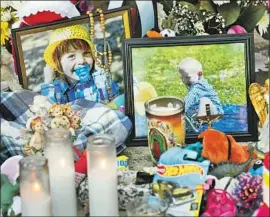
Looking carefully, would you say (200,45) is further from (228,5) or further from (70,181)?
(70,181)

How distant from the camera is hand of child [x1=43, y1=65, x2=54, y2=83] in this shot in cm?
161

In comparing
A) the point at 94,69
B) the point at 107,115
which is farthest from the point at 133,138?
the point at 94,69

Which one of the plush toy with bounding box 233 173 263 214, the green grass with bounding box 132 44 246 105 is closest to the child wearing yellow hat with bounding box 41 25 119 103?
the green grass with bounding box 132 44 246 105

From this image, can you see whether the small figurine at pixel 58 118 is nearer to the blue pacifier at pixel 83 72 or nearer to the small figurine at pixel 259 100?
the blue pacifier at pixel 83 72

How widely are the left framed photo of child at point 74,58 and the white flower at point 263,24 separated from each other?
1.02ft

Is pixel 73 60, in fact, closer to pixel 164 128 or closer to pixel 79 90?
pixel 79 90

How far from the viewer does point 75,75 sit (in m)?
1.61

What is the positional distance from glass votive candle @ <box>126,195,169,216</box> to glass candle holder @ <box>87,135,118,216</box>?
0.04 m

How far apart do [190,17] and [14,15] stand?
0.40 m

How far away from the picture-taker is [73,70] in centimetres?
161

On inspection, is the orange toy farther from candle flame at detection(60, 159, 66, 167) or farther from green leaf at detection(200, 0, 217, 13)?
green leaf at detection(200, 0, 217, 13)

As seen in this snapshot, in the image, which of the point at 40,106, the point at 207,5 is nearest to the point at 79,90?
the point at 40,106

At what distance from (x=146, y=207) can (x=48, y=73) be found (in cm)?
50

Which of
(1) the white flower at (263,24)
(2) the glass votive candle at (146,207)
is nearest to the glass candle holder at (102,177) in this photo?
(2) the glass votive candle at (146,207)
